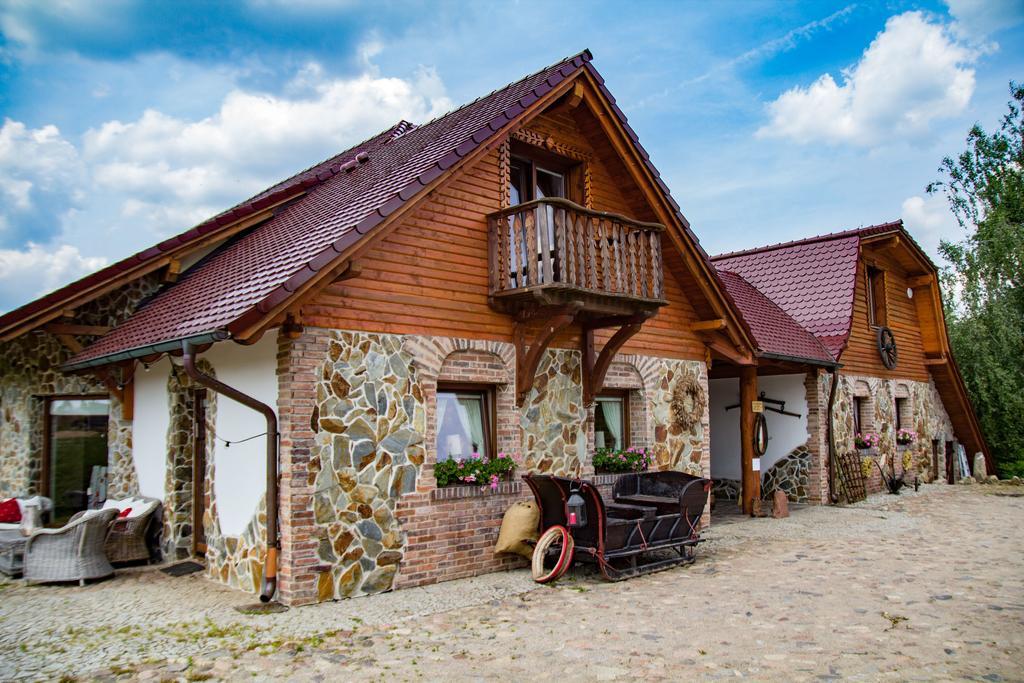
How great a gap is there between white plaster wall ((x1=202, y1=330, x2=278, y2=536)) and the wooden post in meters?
8.98

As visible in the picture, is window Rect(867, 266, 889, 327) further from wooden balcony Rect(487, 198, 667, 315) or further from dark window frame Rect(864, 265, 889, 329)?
wooden balcony Rect(487, 198, 667, 315)

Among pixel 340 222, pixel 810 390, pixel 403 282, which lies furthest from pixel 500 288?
pixel 810 390

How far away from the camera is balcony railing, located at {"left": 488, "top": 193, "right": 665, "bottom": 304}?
354 inches

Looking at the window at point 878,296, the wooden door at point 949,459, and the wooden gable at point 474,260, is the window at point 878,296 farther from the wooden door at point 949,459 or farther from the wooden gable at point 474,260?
the wooden gable at point 474,260

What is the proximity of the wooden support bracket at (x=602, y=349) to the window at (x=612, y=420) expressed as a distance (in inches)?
25.5

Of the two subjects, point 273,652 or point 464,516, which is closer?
point 273,652

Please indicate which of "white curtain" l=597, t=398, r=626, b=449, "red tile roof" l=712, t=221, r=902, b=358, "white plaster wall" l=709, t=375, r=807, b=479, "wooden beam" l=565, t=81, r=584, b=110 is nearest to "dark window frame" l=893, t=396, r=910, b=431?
"red tile roof" l=712, t=221, r=902, b=358

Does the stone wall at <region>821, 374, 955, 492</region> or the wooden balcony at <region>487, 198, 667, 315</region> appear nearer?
the wooden balcony at <region>487, 198, 667, 315</region>

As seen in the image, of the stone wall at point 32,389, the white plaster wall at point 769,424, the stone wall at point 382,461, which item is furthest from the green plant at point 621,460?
the stone wall at point 32,389

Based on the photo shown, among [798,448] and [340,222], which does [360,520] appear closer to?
[340,222]

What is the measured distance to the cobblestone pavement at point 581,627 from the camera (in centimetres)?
571

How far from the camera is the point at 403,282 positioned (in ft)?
28.5

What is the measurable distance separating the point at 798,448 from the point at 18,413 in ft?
44.3

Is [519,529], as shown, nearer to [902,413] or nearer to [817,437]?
[817,437]
